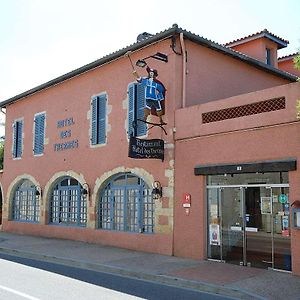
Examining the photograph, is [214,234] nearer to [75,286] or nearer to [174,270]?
[174,270]

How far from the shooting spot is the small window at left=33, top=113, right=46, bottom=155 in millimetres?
18672

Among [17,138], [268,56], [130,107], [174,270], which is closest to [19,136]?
[17,138]

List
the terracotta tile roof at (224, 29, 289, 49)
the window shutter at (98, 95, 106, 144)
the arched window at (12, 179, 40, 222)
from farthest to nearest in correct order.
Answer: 1. the arched window at (12, 179, 40, 222)
2. the terracotta tile roof at (224, 29, 289, 49)
3. the window shutter at (98, 95, 106, 144)

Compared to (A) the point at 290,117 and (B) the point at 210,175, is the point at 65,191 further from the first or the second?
(A) the point at 290,117

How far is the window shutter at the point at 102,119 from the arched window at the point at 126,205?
61.8 inches

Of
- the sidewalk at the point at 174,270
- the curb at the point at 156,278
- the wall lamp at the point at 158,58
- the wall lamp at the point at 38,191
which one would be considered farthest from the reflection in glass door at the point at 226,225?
the wall lamp at the point at 38,191

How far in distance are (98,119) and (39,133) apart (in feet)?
15.0

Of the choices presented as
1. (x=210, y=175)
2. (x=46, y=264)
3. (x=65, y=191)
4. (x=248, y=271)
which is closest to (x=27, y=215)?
(x=65, y=191)

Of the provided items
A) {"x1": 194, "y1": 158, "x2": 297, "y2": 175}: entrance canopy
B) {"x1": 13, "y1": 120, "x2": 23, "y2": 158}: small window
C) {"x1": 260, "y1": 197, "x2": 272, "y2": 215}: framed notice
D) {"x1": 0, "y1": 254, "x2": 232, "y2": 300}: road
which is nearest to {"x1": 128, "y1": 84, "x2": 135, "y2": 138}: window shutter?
{"x1": 194, "y1": 158, "x2": 297, "y2": 175}: entrance canopy

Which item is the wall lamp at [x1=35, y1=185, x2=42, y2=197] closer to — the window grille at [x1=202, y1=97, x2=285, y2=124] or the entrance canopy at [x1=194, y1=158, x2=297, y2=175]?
the entrance canopy at [x1=194, y1=158, x2=297, y2=175]

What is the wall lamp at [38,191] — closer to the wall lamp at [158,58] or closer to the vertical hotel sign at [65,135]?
the vertical hotel sign at [65,135]

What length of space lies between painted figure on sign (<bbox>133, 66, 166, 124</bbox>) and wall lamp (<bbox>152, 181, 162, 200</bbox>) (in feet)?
6.12

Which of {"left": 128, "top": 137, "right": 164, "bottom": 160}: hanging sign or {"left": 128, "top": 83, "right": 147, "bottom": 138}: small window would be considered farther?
{"left": 128, "top": 83, "right": 147, "bottom": 138}: small window

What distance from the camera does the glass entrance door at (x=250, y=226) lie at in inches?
390
